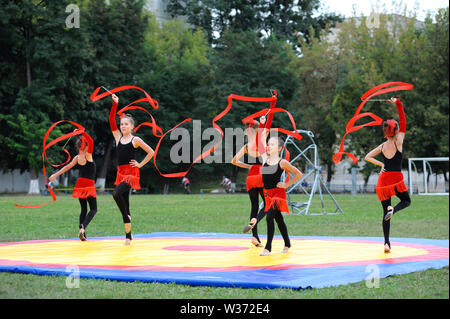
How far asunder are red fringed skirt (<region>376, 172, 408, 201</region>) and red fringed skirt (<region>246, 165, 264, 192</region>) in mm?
1908

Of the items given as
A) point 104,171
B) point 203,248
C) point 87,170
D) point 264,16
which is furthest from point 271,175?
point 264,16

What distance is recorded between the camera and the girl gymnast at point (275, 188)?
27.3 feet

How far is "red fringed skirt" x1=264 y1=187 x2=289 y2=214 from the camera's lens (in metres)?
8.32

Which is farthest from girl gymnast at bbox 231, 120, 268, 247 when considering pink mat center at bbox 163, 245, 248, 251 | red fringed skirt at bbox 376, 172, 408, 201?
red fringed skirt at bbox 376, 172, 408, 201

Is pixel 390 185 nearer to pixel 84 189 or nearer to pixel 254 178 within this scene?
pixel 254 178

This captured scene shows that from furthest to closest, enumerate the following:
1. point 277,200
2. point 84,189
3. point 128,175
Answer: point 84,189
point 128,175
point 277,200

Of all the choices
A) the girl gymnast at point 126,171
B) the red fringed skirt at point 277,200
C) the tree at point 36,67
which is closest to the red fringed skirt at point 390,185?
the red fringed skirt at point 277,200

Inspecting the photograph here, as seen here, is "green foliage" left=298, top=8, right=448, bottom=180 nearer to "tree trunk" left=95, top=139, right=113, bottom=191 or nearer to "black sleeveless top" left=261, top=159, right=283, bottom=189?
"tree trunk" left=95, top=139, right=113, bottom=191

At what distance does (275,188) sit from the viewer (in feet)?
27.8

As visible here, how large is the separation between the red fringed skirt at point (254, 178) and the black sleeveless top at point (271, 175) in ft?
3.87

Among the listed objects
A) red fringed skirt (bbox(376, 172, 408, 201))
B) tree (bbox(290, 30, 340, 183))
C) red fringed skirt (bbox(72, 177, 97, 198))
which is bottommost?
red fringed skirt (bbox(72, 177, 97, 198))

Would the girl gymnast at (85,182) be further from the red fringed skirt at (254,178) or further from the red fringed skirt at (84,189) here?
the red fringed skirt at (254,178)

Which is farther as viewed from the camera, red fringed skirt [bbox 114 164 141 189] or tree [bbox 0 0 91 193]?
tree [bbox 0 0 91 193]

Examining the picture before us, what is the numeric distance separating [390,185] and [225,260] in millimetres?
2852
